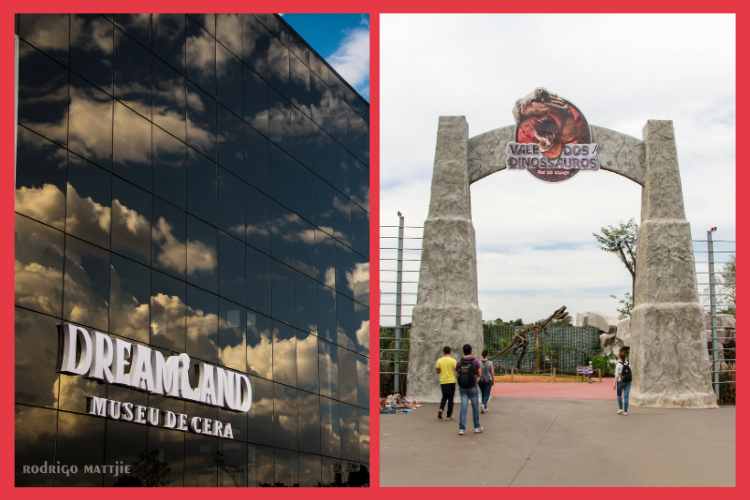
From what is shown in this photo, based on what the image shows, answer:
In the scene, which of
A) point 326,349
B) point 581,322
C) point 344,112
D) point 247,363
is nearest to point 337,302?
point 326,349

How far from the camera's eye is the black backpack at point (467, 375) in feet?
32.7

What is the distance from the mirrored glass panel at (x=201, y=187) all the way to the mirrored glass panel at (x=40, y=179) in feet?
11.6

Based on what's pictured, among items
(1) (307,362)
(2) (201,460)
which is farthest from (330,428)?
(2) (201,460)

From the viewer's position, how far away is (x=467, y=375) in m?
9.98

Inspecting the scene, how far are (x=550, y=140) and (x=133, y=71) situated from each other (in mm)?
10264

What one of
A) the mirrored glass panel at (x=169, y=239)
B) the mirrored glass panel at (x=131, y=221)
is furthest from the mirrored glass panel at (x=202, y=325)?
the mirrored glass panel at (x=131, y=221)

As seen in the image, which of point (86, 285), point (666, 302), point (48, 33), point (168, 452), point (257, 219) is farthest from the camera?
point (257, 219)

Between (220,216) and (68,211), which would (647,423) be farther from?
(68,211)

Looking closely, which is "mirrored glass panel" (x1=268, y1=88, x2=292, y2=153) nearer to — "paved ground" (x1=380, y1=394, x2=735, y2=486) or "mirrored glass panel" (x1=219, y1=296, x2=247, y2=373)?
"mirrored glass panel" (x1=219, y1=296, x2=247, y2=373)

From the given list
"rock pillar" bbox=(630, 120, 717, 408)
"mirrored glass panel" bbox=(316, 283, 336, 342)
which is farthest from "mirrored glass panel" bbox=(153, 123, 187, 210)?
"rock pillar" bbox=(630, 120, 717, 408)

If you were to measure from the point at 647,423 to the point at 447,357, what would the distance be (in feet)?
13.7

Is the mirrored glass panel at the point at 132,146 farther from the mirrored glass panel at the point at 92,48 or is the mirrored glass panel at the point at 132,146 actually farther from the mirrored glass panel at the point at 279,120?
the mirrored glass panel at the point at 279,120

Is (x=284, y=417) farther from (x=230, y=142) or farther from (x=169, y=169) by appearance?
(x=230, y=142)

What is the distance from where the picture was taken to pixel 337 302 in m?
19.0
